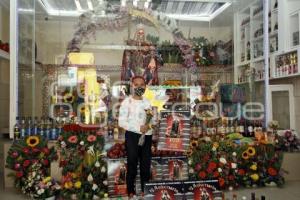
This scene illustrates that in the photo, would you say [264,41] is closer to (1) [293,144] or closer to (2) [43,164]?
(1) [293,144]

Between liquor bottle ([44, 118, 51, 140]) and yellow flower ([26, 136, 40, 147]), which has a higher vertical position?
liquor bottle ([44, 118, 51, 140])

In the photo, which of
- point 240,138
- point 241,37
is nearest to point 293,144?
point 240,138

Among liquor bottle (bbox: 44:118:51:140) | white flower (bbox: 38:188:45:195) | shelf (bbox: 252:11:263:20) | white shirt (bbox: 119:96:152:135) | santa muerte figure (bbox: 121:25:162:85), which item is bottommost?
white flower (bbox: 38:188:45:195)

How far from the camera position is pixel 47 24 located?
4883mm

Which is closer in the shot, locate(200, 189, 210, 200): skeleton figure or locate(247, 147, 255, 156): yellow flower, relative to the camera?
locate(200, 189, 210, 200): skeleton figure

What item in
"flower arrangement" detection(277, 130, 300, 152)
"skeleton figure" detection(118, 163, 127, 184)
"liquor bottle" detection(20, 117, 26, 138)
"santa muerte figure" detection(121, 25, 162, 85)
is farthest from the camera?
"santa muerte figure" detection(121, 25, 162, 85)

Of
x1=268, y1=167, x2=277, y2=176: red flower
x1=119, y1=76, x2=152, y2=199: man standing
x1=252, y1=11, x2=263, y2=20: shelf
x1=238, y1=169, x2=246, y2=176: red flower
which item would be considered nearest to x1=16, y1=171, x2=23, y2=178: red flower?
x1=119, y1=76, x2=152, y2=199: man standing

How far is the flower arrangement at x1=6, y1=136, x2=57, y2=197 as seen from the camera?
3.35 meters

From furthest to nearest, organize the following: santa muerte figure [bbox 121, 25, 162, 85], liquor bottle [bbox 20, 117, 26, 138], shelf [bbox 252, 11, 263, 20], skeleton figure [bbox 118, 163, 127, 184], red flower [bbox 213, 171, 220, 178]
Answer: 1. santa muerte figure [bbox 121, 25, 162, 85]
2. shelf [bbox 252, 11, 263, 20]
3. liquor bottle [bbox 20, 117, 26, 138]
4. red flower [bbox 213, 171, 220, 178]
5. skeleton figure [bbox 118, 163, 127, 184]

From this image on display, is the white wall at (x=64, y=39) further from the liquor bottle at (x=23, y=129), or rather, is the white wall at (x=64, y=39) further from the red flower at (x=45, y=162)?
the red flower at (x=45, y=162)

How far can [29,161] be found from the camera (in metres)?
3.45

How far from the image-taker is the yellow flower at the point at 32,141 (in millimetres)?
3557

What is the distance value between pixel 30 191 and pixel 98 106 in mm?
1542

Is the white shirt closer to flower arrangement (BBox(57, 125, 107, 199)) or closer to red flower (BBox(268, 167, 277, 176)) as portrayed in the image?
flower arrangement (BBox(57, 125, 107, 199))
